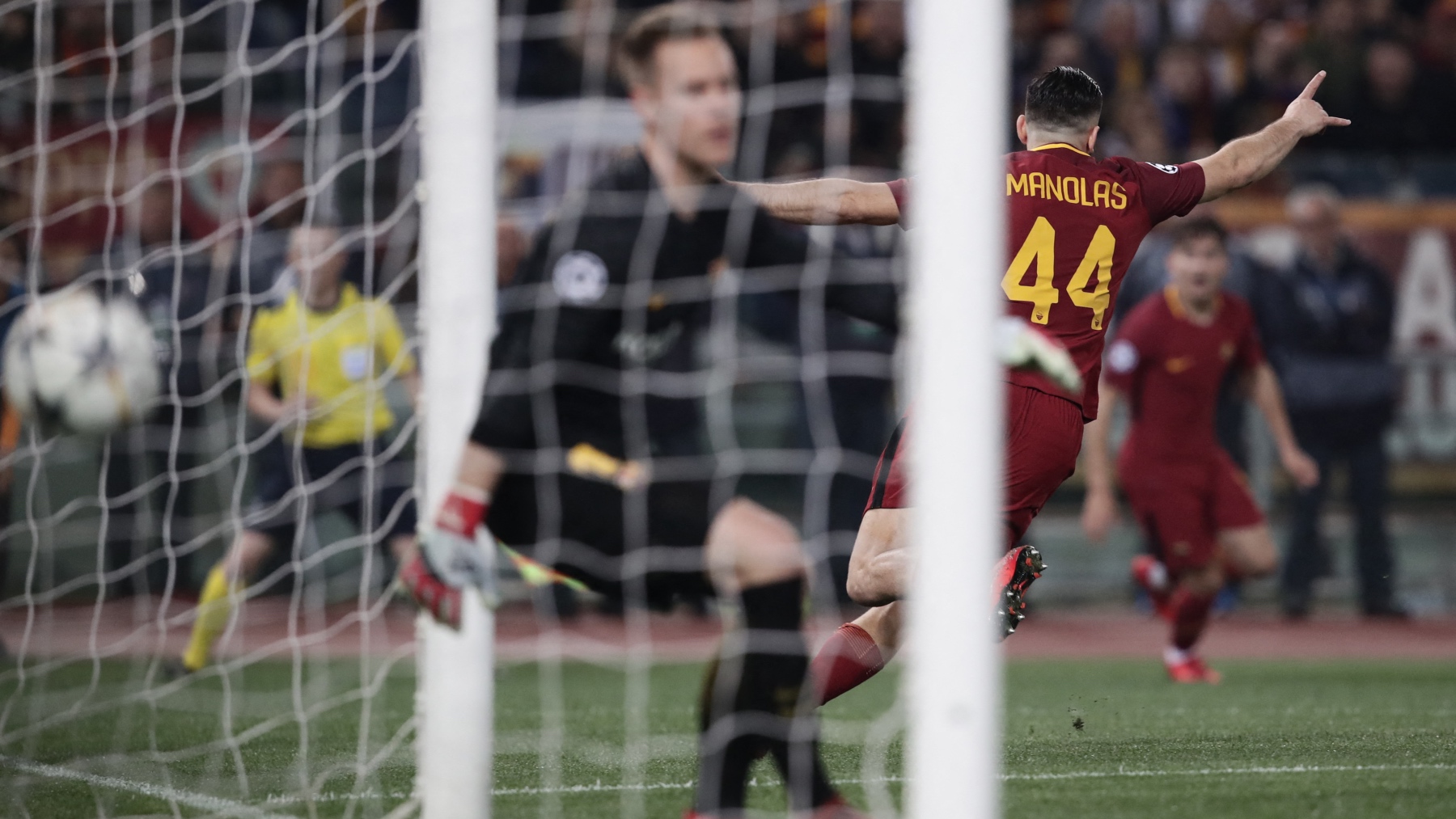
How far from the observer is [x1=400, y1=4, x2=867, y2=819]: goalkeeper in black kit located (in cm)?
347

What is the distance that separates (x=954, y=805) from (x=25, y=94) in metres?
9.07

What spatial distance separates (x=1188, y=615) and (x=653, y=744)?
2.90 metres

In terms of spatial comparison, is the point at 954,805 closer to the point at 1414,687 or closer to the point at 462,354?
the point at 462,354

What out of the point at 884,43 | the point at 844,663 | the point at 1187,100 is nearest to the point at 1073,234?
the point at 844,663

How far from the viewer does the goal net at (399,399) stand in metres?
3.69

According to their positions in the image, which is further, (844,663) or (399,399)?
(399,399)

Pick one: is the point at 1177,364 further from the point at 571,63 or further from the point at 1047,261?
the point at 571,63

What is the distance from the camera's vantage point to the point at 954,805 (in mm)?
2787

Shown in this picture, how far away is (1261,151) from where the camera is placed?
4.85m

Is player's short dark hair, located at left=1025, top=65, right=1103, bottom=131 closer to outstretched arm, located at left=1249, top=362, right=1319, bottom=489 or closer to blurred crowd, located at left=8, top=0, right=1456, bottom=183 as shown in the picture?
outstretched arm, located at left=1249, top=362, right=1319, bottom=489

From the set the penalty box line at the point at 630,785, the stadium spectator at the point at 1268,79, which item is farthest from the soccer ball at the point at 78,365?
the stadium spectator at the point at 1268,79

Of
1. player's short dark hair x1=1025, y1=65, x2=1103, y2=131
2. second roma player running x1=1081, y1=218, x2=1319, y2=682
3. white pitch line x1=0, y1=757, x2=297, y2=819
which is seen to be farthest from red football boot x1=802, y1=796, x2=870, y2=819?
second roma player running x1=1081, y1=218, x2=1319, y2=682

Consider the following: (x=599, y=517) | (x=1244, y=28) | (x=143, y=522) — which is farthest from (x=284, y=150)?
(x=599, y=517)

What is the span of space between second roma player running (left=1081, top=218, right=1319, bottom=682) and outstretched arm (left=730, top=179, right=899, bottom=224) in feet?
10.2
